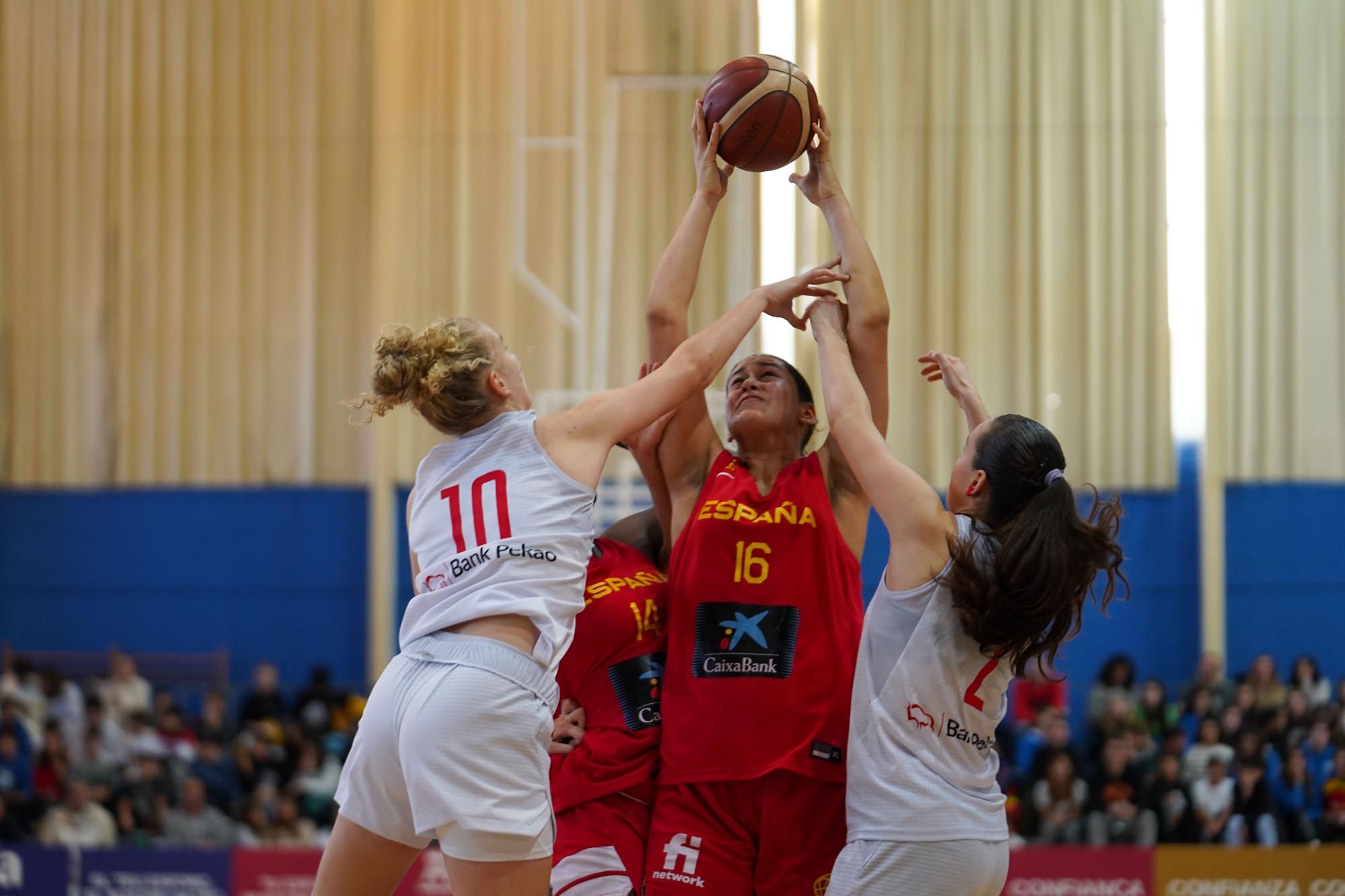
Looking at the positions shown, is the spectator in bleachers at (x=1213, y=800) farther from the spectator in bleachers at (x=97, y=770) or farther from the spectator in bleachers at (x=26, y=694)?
the spectator in bleachers at (x=26, y=694)

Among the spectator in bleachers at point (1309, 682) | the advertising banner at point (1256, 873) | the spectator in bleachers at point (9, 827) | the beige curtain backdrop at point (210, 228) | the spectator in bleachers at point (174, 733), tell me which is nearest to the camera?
the advertising banner at point (1256, 873)

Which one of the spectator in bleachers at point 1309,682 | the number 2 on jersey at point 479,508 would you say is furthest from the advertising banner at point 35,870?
the spectator in bleachers at point 1309,682

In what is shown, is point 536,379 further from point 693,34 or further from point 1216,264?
point 1216,264

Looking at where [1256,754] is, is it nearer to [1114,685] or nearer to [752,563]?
[1114,685]

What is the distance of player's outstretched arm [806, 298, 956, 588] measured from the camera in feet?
9.78

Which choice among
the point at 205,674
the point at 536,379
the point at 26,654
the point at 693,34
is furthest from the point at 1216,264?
the point at 26,654

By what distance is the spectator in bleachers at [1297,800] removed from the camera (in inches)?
322

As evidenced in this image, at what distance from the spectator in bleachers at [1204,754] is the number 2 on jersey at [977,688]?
5.81 m

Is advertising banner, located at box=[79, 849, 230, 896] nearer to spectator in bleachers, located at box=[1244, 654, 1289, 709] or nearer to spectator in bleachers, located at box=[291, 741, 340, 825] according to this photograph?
spectator in bleachers, located at box=[291, 741, 340, 825]

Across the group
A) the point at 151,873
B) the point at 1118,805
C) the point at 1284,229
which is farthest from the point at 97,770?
the point at 1284,229

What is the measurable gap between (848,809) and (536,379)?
974cm

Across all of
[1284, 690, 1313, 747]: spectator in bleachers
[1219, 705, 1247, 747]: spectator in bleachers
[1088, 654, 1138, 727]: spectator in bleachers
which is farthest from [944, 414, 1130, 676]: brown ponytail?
[1088, 654, 1138, 727]: spectator in bleachers

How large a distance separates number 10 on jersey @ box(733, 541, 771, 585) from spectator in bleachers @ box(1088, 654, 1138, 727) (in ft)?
25.0

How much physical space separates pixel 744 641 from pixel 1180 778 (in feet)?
19.1
